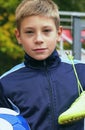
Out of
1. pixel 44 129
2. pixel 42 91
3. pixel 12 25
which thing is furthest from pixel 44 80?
pixel 12 25

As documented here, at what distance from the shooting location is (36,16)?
3.02 m

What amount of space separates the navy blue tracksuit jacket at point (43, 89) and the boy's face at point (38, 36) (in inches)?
2.7

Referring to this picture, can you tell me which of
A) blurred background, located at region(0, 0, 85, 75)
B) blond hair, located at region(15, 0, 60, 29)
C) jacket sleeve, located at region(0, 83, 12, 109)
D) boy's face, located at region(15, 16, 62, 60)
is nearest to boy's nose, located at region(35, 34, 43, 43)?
boy's face, located at region(15, 16, 62, 60)

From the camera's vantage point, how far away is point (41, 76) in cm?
309

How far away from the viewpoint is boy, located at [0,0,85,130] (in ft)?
9.83

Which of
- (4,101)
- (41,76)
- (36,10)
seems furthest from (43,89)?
(36,10)

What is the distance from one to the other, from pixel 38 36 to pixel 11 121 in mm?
497

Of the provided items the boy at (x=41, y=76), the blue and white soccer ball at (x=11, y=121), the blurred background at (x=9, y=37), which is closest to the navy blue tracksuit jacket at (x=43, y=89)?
the boy at (x=41, y=76)

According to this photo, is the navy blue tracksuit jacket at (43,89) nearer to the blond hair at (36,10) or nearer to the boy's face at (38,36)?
the boy's face at (38,36)

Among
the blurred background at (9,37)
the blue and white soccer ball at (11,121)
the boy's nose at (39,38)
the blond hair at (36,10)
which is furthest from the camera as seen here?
the blurred background at (9,37)

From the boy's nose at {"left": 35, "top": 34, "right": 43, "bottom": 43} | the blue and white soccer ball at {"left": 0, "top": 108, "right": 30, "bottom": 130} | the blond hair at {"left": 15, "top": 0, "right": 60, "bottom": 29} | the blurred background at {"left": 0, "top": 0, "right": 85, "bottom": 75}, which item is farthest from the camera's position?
the blurred background at {"left": 0, "top": 0, "right": 85, "bottom": 75}

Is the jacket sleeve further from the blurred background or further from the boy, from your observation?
the blurred background

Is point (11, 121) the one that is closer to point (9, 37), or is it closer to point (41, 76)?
point (41, 76)

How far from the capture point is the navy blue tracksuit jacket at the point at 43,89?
300 cm
